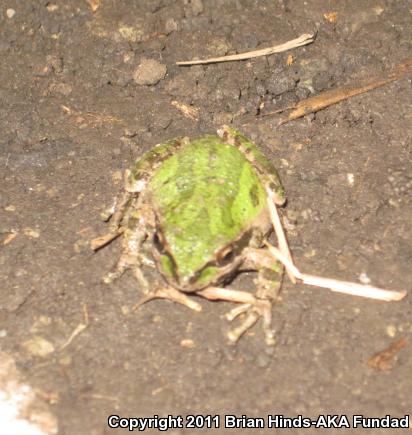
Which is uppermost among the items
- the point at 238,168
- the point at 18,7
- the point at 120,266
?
the point at 18,7

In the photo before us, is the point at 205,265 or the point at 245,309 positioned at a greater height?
the point at 205,265

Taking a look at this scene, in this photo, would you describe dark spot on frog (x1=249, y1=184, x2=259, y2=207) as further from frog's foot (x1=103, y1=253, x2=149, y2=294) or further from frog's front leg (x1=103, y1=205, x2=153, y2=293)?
frog's foot (x1=103, y1=253, x2=149, y2=294)

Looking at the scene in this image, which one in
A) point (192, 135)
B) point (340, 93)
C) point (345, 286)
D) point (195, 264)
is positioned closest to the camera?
point (195, 264)

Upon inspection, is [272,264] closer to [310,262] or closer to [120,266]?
[310,262]

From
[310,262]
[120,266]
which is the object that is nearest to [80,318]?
[120,266]

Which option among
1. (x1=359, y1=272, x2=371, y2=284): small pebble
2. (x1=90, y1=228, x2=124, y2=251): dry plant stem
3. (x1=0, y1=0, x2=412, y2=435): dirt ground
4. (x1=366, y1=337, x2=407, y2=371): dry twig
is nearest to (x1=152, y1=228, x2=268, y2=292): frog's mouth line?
(x1=0, y1=0, x2=412, y2=435): dirt ground

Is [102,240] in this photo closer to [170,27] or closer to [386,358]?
[386,358]

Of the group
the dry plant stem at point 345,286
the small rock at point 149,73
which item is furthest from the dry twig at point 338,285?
the small rock at point 149,73

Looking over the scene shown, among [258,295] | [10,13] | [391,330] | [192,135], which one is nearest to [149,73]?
[192,135]
